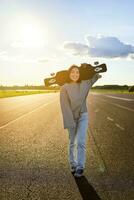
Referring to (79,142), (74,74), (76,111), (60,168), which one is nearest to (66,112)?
(76,111)

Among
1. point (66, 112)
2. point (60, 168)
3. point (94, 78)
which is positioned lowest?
point (60, 168)

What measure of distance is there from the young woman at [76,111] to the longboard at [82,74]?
0.23ft

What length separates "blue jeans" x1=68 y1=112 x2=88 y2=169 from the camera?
778cm

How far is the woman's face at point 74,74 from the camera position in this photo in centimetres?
752

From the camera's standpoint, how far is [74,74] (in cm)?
758

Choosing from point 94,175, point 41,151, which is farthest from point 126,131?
point 94,175

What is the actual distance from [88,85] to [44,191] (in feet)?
7.02

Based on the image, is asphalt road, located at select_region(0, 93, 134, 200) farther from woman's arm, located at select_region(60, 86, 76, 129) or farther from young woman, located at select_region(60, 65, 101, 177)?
woman's arm, located at select_region(60, 86, 76, 129)

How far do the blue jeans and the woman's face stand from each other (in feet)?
2.34

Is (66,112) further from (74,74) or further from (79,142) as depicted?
(74,74)

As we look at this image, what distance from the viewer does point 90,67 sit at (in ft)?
25.0

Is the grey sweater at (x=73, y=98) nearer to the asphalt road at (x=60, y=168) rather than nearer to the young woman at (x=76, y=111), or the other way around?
the young woman at (x=76, y=111)

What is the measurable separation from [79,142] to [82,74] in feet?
4.02

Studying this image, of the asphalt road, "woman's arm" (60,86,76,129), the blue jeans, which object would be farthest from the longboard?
the asphalt road
